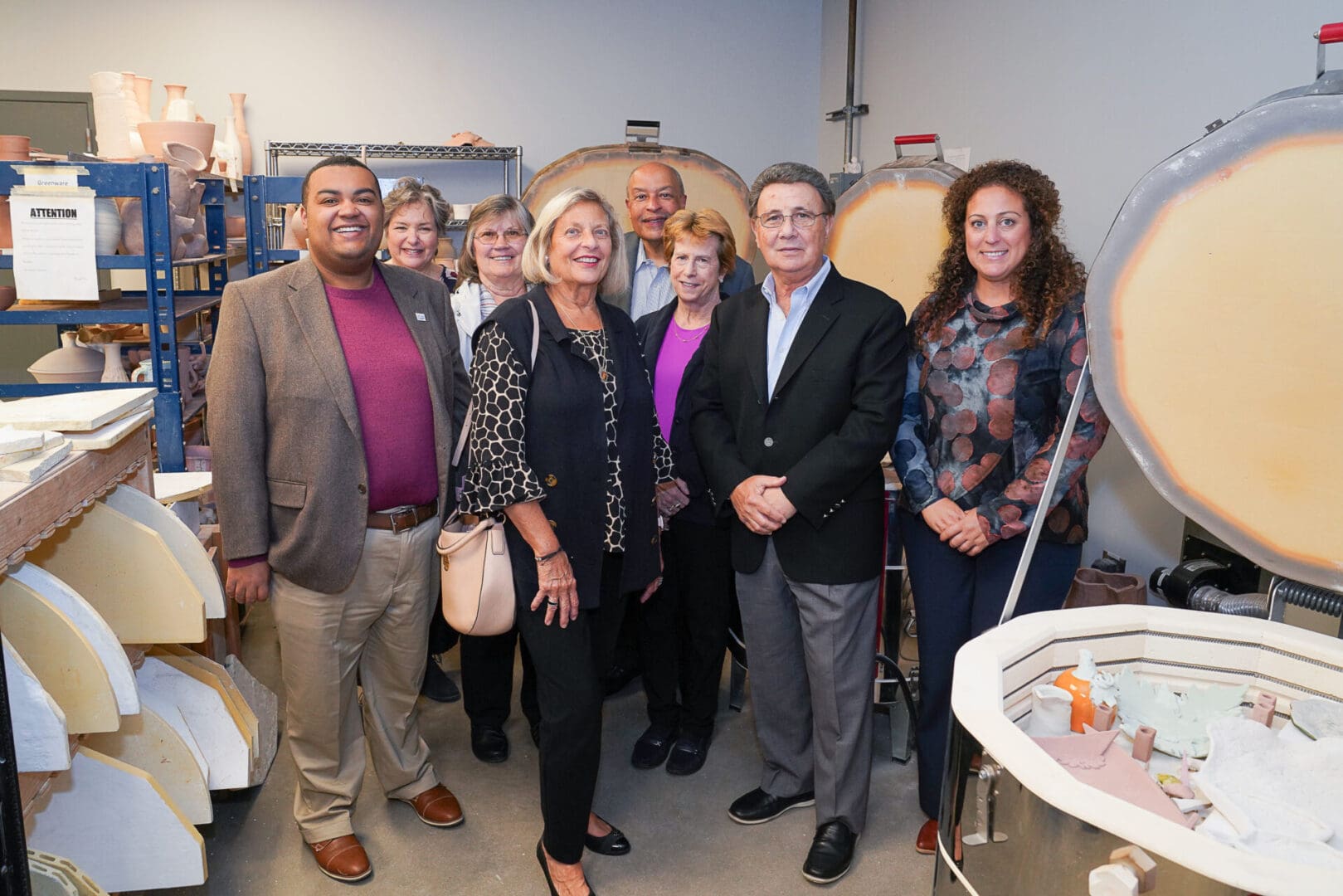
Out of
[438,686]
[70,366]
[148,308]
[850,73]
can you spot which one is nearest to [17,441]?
[148,308]

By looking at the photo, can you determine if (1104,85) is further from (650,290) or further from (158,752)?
(158,752)

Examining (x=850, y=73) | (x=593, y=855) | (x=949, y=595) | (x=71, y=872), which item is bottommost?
(x=593, y=855)

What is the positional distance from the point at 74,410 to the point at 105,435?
10 centimetres

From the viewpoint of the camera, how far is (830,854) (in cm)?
238

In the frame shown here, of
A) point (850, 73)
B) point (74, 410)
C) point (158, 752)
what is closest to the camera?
point (74, 410)

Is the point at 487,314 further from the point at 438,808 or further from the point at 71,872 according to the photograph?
the point at 71,872

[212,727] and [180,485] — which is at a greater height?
[180,485]

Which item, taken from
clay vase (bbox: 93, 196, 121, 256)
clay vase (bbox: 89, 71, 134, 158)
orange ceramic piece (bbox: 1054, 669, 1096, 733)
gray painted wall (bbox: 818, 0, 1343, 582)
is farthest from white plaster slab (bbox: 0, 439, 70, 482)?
clay vase (bbox: 89, 71, 134, 158)

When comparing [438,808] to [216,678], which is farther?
[438,808]

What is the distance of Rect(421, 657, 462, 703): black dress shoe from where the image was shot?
11.0ft

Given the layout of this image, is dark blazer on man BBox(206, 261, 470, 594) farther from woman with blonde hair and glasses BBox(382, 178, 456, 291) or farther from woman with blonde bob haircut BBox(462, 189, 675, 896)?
woman with blonde hair and glasses BBox(382, 178, 456, 291)

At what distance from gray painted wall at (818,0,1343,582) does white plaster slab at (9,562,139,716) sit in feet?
9.78

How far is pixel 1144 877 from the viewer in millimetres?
966

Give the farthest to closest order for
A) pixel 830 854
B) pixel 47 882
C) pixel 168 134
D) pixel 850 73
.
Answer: pixel 850 73
pixel 168 134
pixel 830 854
pixel 47 882
